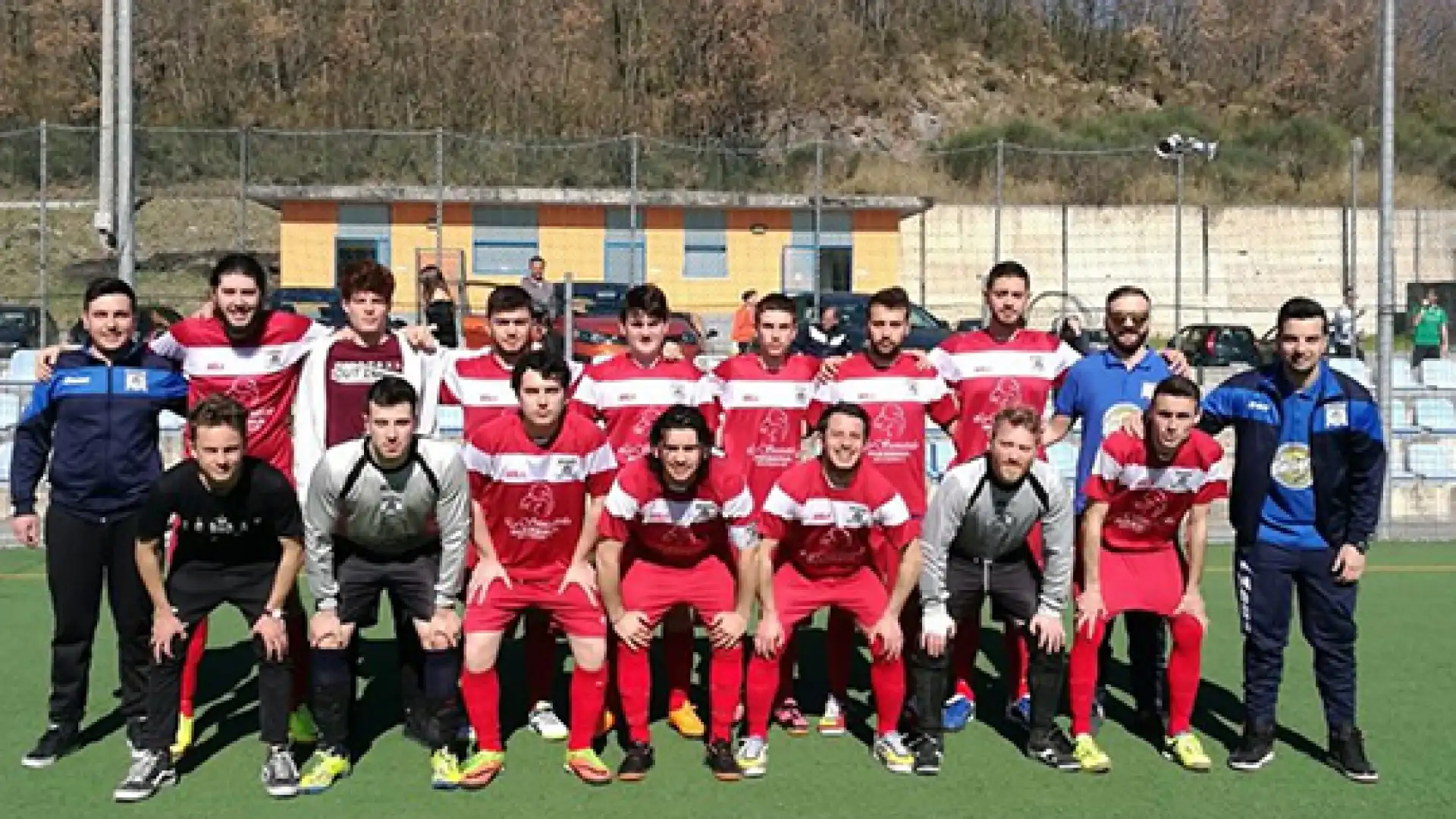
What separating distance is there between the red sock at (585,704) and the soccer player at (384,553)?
42 centimetres

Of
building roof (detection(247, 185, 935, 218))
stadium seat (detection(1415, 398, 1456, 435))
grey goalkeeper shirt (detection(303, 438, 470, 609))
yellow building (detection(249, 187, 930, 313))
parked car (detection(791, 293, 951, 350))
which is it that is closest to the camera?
grey goalkeeper shirt (detection(303, 438, 470, 609))

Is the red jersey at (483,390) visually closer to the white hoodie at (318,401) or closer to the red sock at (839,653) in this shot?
the white hoodie at (318,401)

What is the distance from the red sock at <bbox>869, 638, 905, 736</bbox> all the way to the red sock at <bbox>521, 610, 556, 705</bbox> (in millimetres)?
1327

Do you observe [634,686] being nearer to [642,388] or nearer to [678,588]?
[678,588]

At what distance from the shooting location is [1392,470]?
37.0ft

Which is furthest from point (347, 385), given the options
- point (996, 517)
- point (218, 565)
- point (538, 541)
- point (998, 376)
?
point (998, 376)

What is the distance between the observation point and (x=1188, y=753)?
5.20 meters

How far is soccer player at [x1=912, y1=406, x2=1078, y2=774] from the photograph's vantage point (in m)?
5.18

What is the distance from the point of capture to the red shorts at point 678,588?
17.2ft

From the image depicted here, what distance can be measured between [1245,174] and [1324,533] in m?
35.3

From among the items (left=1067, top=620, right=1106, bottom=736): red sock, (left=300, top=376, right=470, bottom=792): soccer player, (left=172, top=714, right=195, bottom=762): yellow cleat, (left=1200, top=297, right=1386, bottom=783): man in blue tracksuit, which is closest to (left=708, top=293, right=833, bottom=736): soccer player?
(left=1067, top=620, right=1106, bottom=736): red sock

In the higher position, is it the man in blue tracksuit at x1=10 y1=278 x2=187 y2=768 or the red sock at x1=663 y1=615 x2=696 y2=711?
the man in blue tracksuit at x1=10 y1=278 x2=187 y2=768

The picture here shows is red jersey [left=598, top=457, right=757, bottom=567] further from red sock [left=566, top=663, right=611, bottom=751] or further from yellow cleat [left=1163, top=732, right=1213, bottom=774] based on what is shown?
yellow cleat [left=1163, top=732, right=1213, bottom=774]

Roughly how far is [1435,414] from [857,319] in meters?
8.59
